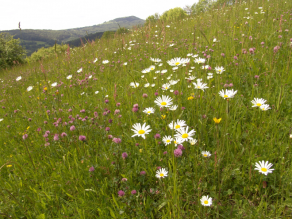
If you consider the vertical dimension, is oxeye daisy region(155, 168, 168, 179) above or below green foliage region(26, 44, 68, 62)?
below

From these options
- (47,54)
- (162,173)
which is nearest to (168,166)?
(162,173)

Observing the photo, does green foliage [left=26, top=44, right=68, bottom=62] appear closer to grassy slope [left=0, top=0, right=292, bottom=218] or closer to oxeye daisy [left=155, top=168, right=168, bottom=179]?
Result: grassy slope [left=0, top=0, right=292, bottom=218]

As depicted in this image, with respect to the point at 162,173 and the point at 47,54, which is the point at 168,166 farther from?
the point at 47,54

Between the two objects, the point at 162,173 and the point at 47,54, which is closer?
the point at 162,173

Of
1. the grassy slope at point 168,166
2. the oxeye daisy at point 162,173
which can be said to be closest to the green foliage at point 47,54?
the grassy slope at point 168,166

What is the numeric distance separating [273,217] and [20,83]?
288 inches

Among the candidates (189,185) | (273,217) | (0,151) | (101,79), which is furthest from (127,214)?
(101,79)

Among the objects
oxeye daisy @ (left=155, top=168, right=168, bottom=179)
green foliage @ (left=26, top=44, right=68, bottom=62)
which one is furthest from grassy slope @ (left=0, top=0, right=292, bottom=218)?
green foliage @ (left=26, top=44, right=68, bottom=62)

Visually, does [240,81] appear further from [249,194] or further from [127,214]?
[127,214]

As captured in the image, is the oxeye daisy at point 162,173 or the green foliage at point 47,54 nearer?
the oxeye daisy at point 162,173

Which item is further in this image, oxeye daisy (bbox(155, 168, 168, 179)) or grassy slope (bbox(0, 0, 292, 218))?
oxeye daisy (bbox(155, 168, 168, 179))

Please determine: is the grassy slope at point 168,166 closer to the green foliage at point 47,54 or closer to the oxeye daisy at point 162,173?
the oxeye daisy at point 162,173

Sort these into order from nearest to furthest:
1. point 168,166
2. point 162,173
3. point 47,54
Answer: point 162,173 < point 168,166 < point 47,54

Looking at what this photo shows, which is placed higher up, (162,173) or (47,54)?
(47,54)
